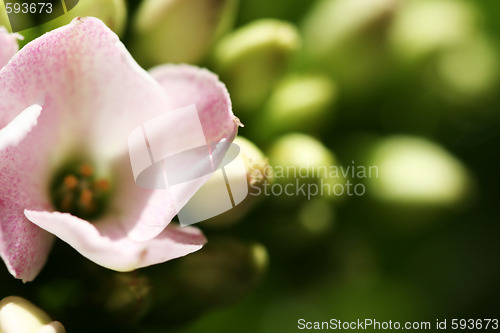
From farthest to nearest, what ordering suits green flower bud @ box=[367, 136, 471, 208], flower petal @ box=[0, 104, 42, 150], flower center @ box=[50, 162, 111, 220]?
green flower bud @ box=[367, 136, 471, 208] → flower center @ box=[50, 162, 111, 220] → flower petal @ box=[0, 104, 42, 150]

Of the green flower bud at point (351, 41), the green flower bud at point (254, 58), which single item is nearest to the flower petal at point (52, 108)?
the green flower bud at point (254, 58)

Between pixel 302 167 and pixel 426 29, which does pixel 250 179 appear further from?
pixel 426 29

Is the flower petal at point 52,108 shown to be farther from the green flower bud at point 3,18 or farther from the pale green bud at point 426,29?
the pale green bud at point 426,29

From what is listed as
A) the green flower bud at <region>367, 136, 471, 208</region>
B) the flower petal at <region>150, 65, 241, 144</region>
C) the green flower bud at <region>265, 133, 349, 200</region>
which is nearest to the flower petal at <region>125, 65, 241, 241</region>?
the flower petal at <region>150, 65, 241, 144</region>

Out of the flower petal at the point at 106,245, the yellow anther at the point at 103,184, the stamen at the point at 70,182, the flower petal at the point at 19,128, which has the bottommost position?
the yellow anther at the point at 103,184

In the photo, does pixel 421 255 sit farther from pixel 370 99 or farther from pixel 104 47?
pixel 104 47

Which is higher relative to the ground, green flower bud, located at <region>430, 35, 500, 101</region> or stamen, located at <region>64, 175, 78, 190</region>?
stamen, located at <region>64, 175, 78, 190</region>

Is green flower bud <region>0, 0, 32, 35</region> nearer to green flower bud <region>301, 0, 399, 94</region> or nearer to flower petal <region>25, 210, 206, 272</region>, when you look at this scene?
flower petal <region>25, 210, 206, 272</region>

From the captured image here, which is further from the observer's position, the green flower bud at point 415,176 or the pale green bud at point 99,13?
the green flower bud at point 415,176
